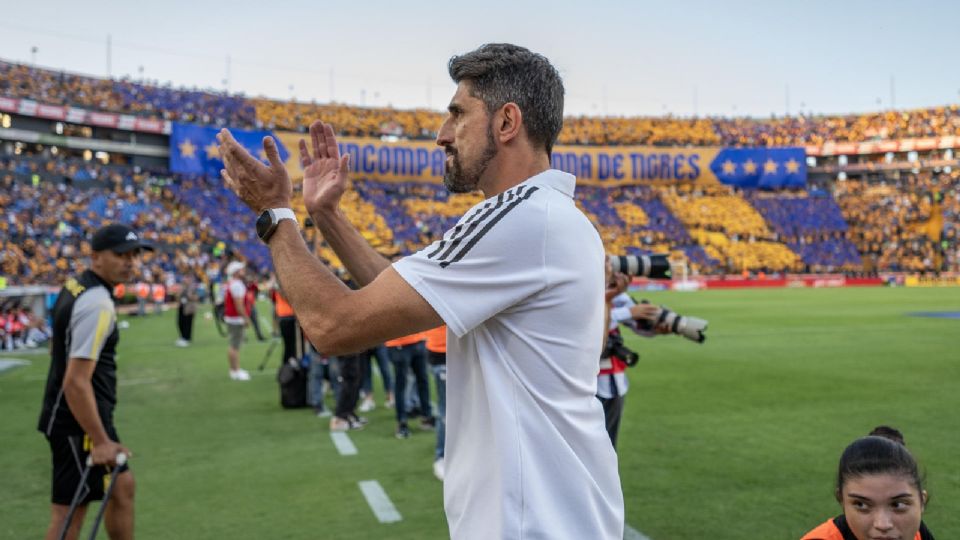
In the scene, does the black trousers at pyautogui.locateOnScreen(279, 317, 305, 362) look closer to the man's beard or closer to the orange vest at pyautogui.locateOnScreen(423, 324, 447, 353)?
the orange vest at pyautogui.locateOnScreen(423, 324, 447, 353)

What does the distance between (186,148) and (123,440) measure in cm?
4906

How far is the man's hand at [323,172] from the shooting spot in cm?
252

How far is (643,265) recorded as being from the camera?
4.56 meters

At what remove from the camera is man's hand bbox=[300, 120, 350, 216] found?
2.52m

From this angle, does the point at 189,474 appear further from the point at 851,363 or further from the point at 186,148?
the point at 186,148

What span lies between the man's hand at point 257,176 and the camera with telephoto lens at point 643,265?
104 inches

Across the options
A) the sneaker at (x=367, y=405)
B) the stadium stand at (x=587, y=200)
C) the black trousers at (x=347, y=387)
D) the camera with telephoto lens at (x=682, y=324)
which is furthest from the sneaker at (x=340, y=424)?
the stadium stand at (x=587, y=200)

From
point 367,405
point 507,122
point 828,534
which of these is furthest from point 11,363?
point 507,122

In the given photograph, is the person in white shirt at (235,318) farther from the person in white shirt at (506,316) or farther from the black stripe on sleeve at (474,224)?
the black stripe on sleeve at (474,224)

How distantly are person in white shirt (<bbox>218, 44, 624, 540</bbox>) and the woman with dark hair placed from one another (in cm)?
137

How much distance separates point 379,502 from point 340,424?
336cm

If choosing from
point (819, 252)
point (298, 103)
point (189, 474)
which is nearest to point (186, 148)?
point (298, 103)

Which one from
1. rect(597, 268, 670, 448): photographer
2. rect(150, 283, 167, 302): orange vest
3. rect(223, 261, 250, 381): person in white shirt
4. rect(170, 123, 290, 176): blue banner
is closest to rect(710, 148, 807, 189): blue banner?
rect(170, 123, 290, 176): blue banner

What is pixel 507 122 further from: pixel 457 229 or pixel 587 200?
pixel 587 200
